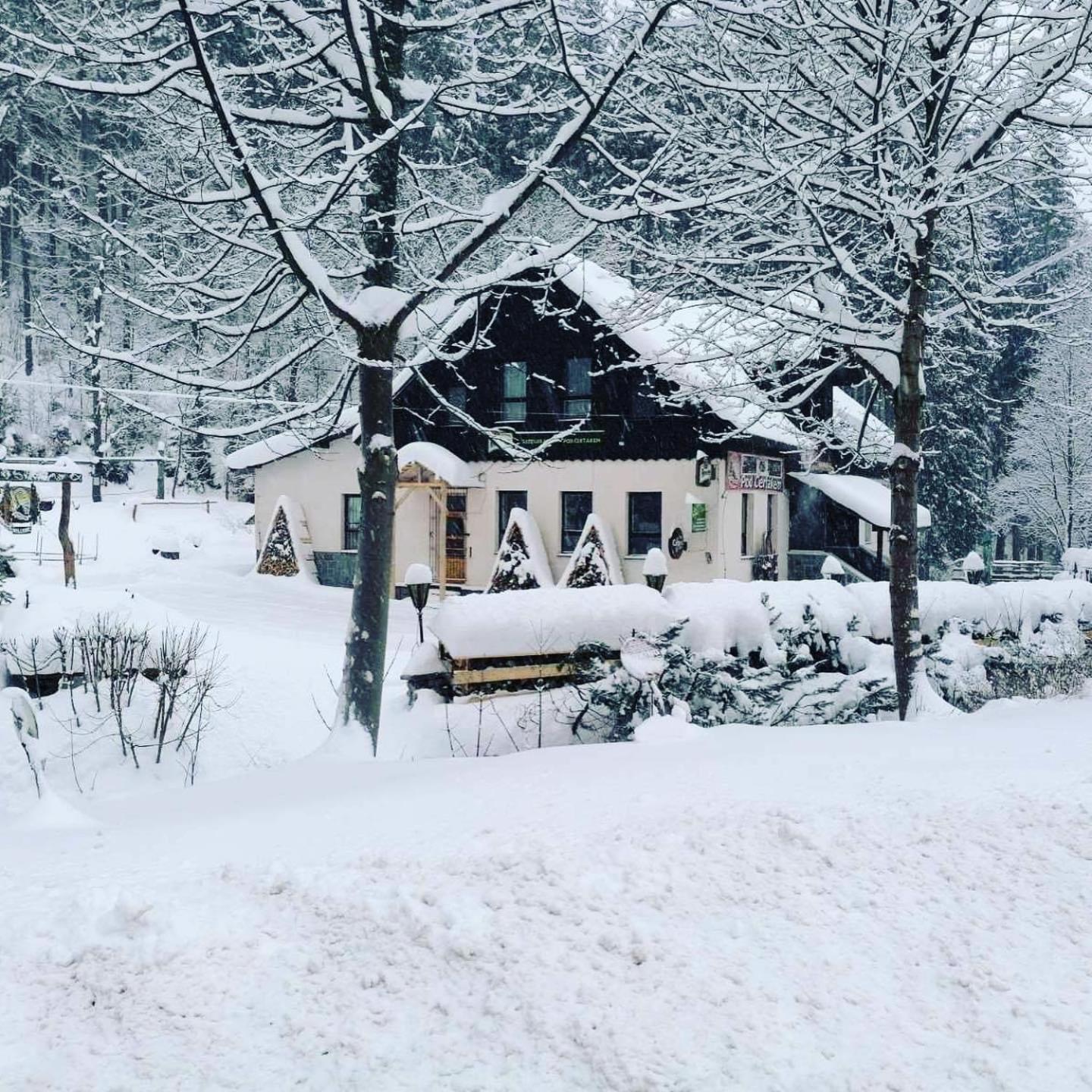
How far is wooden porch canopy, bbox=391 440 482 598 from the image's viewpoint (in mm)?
22844

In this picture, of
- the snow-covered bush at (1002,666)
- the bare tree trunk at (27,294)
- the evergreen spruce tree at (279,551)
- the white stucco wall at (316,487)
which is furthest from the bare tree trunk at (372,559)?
the bare tree trunk at (27,294)

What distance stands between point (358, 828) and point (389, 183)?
5322mm

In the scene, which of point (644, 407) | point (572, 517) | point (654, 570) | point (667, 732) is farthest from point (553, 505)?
point (667, 732)

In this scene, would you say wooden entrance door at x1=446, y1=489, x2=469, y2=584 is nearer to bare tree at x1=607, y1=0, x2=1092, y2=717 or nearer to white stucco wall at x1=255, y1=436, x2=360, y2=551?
white stucco wall at x1=255, y1=436, x2=360, y2=551

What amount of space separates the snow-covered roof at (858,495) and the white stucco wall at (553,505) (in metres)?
1.36

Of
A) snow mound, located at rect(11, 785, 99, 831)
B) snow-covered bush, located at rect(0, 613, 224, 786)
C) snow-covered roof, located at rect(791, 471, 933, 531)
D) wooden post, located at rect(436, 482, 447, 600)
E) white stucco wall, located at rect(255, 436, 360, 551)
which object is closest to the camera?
snow mound, located at rect(11, 785, 99, 831)

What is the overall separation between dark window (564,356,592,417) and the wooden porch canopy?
2.92 meters

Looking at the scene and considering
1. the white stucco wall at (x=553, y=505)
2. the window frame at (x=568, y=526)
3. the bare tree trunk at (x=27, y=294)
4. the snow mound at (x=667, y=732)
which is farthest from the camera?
the bare tree trunk at (x=27, y=294)

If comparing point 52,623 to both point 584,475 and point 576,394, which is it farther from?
point 576,394

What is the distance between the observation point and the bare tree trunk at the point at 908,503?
812 centimetres

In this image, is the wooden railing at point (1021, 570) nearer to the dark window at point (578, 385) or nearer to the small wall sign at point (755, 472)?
the small wall sign at point (755, 472)

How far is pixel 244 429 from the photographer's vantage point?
23.4 ft

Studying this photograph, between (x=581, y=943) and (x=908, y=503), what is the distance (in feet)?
19.8

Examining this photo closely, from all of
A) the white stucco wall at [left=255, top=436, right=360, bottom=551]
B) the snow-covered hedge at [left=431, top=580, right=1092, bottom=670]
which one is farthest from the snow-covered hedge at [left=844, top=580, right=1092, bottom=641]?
the white stucco wall at [left=255, top=436, right=360, bottom=551]
